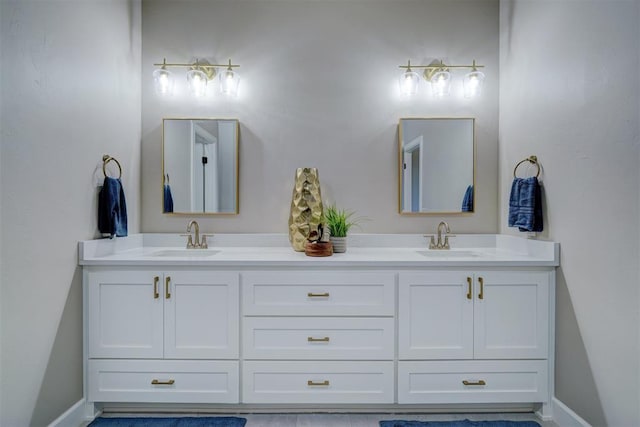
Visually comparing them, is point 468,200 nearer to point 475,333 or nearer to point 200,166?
point 475,333

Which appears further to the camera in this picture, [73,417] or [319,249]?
[319,249]

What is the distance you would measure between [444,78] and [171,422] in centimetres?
264

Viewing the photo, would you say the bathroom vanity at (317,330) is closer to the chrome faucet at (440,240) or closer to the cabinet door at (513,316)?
the cabinet door at (513,316)

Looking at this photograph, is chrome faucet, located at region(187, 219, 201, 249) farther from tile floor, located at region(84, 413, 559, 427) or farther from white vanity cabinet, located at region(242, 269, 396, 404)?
tile floor, located at region(84, 413, 559, 427)

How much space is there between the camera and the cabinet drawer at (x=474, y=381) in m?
1.74

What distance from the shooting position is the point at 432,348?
1737 millimetres

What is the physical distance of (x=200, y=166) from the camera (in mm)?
2307

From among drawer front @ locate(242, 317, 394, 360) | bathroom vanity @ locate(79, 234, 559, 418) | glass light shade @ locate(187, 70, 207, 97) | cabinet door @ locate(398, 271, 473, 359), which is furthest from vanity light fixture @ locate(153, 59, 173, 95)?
cabinet door @ locate(398, 271, 473, 359)

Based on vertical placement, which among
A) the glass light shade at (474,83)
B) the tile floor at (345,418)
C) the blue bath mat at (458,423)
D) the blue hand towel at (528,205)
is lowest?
the tile floor at (345,418)

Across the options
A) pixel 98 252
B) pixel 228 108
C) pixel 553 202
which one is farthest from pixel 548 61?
pixel 98 252

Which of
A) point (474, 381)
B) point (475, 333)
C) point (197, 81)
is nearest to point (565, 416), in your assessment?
point (474, 381)

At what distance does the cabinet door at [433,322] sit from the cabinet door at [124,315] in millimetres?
1302

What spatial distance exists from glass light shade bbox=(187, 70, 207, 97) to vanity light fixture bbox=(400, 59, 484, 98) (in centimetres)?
136

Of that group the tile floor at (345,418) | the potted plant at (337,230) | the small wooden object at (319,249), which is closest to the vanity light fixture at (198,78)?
the potted plant at (337,230)
